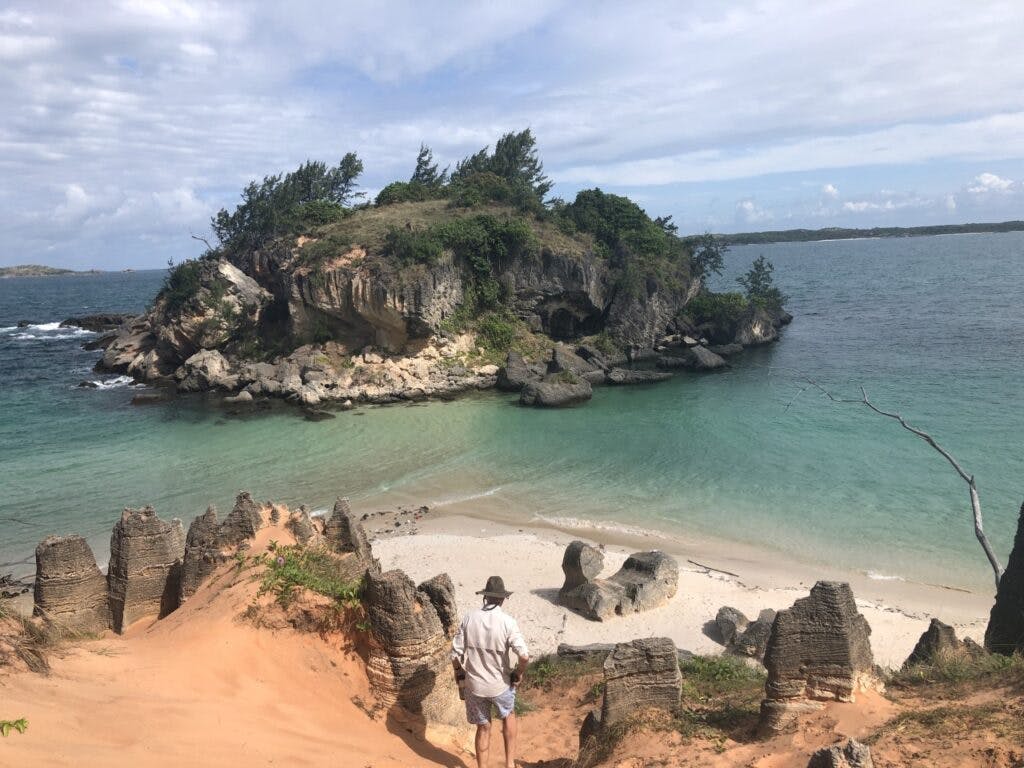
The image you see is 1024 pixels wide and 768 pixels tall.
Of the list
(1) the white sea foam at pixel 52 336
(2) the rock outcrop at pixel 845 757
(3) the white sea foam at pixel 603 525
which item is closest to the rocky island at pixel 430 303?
(3) the white sea foam at pixel 603 525

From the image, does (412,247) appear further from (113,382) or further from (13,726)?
(13,726)

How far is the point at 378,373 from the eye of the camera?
40688 mm

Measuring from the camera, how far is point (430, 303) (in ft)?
138

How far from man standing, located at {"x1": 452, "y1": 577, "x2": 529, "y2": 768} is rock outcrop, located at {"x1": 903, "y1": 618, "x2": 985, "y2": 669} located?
693 centimetres

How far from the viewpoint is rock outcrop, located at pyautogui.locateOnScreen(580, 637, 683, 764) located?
8.83 meters

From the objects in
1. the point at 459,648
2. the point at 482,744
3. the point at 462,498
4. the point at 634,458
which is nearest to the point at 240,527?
the point at 459,648

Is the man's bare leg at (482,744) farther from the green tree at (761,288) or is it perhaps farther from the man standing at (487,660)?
the green tree at (761,288)

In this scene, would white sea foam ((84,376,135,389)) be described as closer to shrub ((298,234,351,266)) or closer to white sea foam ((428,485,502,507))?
shrub ((298,234,351,266))

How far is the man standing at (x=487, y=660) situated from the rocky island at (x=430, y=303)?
2957 centimetres

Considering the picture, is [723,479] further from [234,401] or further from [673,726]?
[234,401]

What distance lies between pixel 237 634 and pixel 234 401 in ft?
107

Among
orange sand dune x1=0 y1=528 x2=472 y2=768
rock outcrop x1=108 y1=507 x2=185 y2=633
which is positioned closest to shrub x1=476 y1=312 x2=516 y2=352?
rock outcrop x1=108 y1=507 x2=185 y2=633

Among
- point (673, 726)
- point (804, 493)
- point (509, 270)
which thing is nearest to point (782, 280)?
point (509, 270)

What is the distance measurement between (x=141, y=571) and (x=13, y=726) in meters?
5.50
